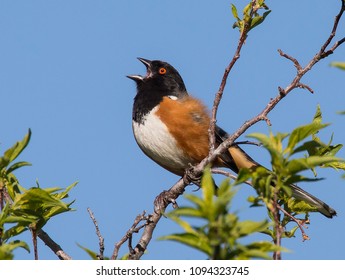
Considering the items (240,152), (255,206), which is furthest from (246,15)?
(240,152)

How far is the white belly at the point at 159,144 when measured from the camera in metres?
5.23

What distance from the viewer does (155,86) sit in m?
5.94

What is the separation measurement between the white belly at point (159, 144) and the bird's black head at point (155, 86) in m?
0.13

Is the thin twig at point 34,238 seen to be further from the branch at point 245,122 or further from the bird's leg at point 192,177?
the bird's leg at point 192,177

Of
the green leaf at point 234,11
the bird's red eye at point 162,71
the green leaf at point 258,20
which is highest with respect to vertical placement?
the bird's red eye at point 162,71

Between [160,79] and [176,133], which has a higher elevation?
[160,79]

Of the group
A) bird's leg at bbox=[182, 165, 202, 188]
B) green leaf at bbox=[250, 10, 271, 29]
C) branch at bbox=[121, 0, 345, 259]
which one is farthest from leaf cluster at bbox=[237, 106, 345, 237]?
bird's leg at bbox=[182, 165, 202, 188]

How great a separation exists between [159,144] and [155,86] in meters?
0.87

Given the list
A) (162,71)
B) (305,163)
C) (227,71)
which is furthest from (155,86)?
(305,163)

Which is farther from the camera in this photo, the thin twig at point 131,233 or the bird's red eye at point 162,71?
the bird's red eye at point 162,71

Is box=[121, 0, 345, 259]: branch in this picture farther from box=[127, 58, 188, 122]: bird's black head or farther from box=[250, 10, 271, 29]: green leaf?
box=[127, 58, 188, 122]: bird's black head

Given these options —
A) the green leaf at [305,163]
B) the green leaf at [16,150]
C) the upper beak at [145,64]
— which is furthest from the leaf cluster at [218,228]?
the upper beak at [145,64]

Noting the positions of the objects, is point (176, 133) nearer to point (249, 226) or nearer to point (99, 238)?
point (99, 238)

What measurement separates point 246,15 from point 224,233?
1.85 meters
